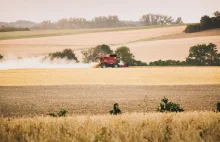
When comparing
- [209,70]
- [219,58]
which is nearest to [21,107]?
[209,70]

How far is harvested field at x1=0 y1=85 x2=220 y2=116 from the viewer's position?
14.4 meters

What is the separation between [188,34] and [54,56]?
18.4 meters

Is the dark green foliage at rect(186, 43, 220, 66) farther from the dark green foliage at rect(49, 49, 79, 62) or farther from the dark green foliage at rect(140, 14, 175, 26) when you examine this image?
the dark green foliage at rect(49, 49, 79, 62)

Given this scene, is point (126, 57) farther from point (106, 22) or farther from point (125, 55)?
point (106, 22)

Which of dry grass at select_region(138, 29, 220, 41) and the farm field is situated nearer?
dry grass at select_region(138, 29, 220, 41)

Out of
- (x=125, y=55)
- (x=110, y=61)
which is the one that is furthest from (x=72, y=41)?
(x=110, y=61)

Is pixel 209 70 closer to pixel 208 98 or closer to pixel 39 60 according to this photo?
pixel 208 98

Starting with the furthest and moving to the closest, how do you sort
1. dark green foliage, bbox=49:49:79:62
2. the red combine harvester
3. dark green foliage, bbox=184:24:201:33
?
dark green foliage, bbox=184:24:201:33 < dark green foliage, bbox=49:49:79:62 < the red combine harvester

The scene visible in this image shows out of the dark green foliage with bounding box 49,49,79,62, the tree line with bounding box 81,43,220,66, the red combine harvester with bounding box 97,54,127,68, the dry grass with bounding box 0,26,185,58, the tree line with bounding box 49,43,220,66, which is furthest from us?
the dark green foliage with bounding box 49,49,79,62

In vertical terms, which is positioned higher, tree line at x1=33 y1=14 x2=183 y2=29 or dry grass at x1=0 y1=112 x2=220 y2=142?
tree line at x1=33 y1=14 x2=183 y2=29

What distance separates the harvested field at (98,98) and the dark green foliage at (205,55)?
646cm

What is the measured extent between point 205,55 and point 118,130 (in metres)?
22.5

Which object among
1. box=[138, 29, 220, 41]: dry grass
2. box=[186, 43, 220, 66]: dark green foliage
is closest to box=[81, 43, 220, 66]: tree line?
box=[186, 43, 220, 66]: dark green foliage

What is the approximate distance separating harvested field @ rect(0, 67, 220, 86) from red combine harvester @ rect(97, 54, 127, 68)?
7.23 ft
